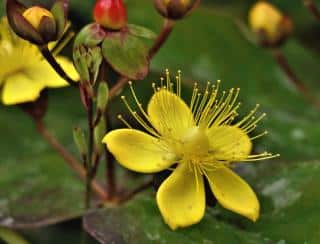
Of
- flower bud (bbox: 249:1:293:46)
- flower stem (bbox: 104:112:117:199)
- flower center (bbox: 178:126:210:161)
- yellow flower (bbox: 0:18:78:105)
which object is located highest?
flower bud (bbox: 249:1:293:46)

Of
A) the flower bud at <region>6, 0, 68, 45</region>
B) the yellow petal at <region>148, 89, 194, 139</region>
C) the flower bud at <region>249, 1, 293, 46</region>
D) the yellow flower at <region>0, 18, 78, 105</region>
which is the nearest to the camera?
the flower bud at <region>6, 0, 68, 45</region>

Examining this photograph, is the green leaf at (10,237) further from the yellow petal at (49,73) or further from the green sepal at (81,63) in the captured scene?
the green sepal at (81,63)

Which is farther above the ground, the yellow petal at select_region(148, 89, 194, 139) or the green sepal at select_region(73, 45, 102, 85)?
the green sepal at select_region(73, 45, 102, 85)

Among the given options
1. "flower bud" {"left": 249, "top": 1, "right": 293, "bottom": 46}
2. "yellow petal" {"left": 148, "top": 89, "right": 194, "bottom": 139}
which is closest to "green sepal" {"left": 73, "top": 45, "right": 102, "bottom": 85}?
"yellow petal" {"left": 148, "top": 89, "right": 194, "bottom": 139}

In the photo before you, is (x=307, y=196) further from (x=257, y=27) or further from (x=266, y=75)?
(x=266, y=75)

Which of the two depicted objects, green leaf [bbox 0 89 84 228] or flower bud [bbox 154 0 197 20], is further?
green leaf [bbox 0 89 84 228]

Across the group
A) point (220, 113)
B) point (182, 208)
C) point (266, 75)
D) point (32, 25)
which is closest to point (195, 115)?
point (220, 113)

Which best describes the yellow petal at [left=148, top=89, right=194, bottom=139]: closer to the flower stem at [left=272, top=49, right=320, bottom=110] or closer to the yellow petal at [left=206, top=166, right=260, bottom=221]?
the yellow petal at [left=206, top=166, right=260, bottom=221]
